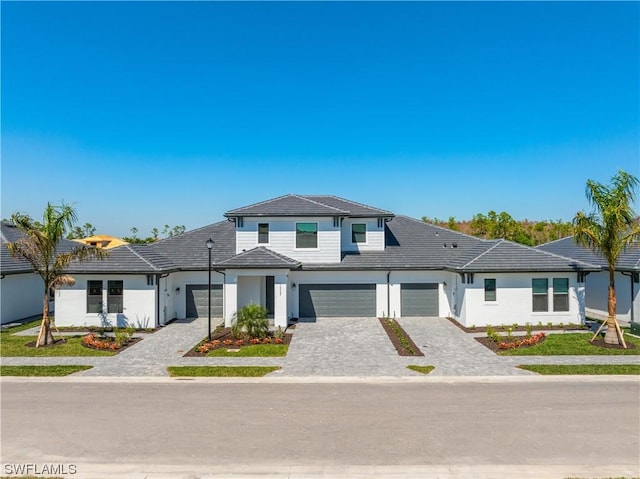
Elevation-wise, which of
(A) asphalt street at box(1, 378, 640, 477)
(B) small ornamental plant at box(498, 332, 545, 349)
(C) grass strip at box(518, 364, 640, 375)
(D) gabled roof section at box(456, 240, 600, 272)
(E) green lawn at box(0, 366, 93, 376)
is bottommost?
(A) asphalt street at box(1, 378, 640, 477)

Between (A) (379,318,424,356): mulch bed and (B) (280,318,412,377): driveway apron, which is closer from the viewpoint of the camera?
(B) (280,318,412,377): driveway apron

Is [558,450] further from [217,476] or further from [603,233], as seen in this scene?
[603,233]

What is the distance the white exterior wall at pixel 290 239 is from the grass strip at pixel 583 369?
11.3 m

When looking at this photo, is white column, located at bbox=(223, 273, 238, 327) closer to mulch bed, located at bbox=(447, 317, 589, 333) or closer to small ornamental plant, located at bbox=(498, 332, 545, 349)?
mulch bed, located at bbox=(447, 317, 589, 333)

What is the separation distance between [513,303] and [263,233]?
13129mm

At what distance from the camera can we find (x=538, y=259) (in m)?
18.9

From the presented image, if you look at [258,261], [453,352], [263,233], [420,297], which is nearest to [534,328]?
[420,297]

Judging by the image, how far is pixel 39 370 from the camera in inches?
469

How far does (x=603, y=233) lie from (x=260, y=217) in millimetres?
15379

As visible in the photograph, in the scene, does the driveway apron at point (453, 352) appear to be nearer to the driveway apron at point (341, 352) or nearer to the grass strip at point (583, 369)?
the grass strip at point (583, 369)

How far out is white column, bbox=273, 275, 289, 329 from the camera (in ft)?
60.3

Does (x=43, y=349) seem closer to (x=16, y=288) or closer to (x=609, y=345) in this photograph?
(x=16, y=288)

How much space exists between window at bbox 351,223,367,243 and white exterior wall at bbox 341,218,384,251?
0.58 ft

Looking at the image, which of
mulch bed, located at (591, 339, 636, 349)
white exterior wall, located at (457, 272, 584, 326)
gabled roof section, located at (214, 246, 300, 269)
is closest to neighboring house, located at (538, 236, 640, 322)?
white exterior wall, located at (457, 272, 584, 326)
